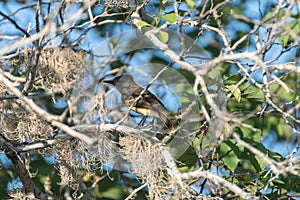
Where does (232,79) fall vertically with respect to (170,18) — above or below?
below

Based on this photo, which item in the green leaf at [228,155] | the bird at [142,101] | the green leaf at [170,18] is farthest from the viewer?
the bird at [142,101]

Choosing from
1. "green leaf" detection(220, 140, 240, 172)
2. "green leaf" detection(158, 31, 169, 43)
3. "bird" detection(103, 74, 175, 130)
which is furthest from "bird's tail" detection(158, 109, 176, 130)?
"green leaf" detection(158, 31, 169, 43)

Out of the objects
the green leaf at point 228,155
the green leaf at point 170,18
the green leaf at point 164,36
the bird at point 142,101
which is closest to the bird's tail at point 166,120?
the bird at point 142,101

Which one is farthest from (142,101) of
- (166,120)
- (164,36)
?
(164,36)

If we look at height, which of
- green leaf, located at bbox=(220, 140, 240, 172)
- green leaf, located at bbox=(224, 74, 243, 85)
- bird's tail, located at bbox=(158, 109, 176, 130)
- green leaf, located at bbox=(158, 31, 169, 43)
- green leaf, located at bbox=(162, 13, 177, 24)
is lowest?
green leaf, located at bbox=(220, 140, 240, 172)

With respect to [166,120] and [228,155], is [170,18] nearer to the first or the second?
[166,120]

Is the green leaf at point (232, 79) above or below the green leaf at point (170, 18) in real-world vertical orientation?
below

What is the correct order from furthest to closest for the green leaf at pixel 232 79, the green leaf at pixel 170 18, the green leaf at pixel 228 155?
1. the green leaf at pixel 232 79
2. the green leaf at pixel 228 155
3. the green leaf at pixel 170 18

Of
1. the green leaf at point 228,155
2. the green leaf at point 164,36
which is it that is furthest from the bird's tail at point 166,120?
the green leaf at point 164,36

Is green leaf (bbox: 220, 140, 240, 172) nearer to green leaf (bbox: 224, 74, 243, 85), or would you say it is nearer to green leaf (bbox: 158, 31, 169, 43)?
green leaf (bbox: 224, 74, 243, 85)

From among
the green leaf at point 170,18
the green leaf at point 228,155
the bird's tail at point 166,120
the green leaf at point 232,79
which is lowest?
the green leaf at point 228,155

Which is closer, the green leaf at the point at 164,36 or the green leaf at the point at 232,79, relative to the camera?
the green leaf at the point at 164,36

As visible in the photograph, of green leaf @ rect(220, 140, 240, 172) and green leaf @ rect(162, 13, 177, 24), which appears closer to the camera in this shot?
green leaf @ rect(162, 13, 177, 24)

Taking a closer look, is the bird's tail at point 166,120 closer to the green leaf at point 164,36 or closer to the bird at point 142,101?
the bird at point 142,101
